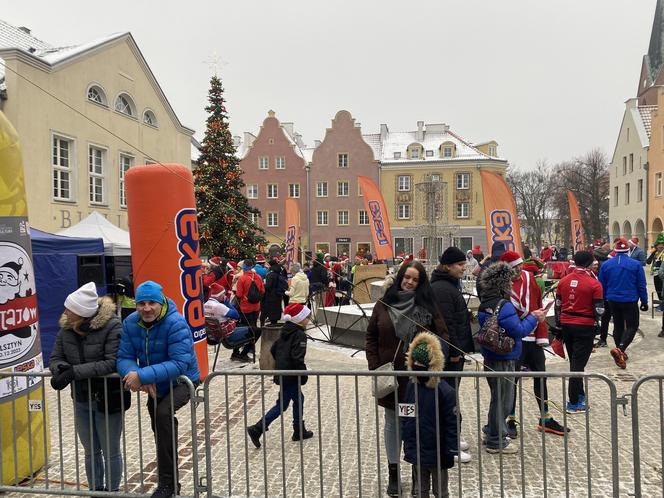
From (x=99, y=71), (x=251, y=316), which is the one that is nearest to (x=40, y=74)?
(x=99, y=71)

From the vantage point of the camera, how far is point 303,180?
53375 mm

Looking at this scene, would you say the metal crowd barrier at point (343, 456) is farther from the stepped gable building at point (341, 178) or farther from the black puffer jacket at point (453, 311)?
the stepped gable building at point (341, 178)

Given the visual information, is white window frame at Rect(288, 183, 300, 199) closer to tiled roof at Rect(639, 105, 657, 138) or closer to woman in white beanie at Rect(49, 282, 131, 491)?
tiled roof at Rect(639, 105, 657, 138)

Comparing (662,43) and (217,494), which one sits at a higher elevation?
(662,43)

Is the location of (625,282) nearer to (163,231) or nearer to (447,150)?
(163,231)

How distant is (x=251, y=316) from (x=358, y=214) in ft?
138

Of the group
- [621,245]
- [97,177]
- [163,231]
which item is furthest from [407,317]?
[97,177]

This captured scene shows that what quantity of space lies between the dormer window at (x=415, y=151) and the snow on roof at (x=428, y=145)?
1.49 ft

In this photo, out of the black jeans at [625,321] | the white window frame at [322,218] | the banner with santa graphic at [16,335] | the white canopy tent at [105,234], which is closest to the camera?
the banner with santa graphic at [16,335]

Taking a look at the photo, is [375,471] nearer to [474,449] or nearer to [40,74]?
[474,449]

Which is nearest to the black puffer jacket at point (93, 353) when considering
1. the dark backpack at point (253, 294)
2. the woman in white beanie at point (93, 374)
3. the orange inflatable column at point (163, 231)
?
the woman in white beanie at point (93, 374)

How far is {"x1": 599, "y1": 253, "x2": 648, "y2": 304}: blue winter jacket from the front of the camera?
8.52 meters

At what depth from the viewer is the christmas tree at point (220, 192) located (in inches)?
1011

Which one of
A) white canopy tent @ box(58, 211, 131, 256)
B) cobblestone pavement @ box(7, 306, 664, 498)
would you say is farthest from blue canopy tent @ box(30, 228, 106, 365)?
cobblestone pavement @ box(7, 306, 664, 498)
